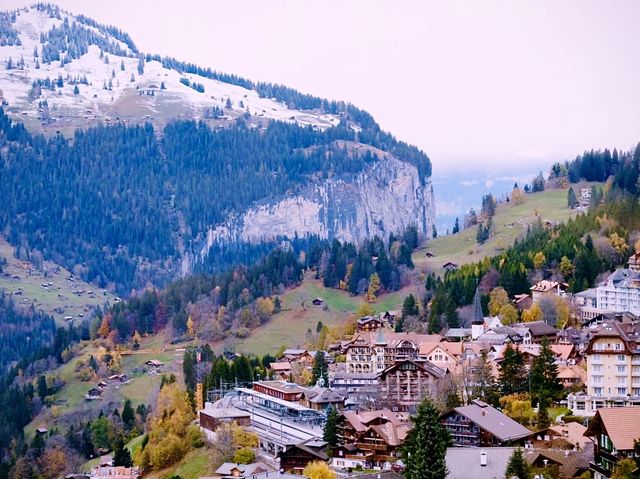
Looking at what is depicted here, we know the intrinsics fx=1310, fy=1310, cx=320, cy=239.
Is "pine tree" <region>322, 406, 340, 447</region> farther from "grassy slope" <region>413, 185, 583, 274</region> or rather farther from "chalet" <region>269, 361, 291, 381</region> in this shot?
"grassy slope" <region>413, 185, 583, 274</region>

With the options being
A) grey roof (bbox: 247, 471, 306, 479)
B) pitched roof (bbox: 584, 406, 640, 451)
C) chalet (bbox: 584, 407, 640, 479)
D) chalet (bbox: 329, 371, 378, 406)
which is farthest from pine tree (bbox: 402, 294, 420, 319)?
pitched roof (bbox: 584, 406, 640, 451)

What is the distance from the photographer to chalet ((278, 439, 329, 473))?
267 ft

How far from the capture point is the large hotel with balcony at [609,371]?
266ft

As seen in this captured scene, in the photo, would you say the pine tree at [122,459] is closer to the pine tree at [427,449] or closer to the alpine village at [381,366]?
the alpine village at [381,366]

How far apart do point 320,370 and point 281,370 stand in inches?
353

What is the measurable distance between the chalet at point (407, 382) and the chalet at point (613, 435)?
31.5 metres

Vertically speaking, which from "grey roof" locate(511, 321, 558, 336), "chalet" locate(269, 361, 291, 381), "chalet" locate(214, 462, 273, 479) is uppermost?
"grey roof" locate(511, 321, 558, 336)

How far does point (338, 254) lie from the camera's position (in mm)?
182250

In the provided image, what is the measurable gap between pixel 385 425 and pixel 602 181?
117 meters

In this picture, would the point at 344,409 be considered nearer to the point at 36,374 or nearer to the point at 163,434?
the point at 163,434

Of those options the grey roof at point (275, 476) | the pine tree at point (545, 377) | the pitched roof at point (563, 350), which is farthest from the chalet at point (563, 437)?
the pitched roof at point (563, 350)

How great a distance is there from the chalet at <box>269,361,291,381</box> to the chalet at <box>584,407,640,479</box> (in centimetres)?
5264

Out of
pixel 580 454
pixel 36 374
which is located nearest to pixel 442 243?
pixel 36 374

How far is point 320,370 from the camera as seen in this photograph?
351 ft
